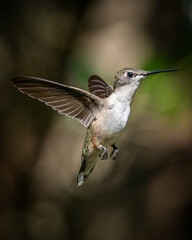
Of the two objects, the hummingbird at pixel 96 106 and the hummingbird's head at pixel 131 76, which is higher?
the hummingbird's head at pixel 131 76

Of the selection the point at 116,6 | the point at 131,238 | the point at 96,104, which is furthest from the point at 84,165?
the point at 116,6

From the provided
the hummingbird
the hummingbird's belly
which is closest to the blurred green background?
the hummingbird

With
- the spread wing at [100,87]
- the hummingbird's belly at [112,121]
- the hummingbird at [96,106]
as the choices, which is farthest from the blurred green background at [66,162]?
the hummingbird's belly at [112,121]

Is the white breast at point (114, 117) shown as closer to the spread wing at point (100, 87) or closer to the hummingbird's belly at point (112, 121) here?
the hummingbird's belly at point (112, 121)

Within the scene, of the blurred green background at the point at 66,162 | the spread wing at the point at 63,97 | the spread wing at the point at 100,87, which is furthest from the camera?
the blurred green background at the point at 66,162

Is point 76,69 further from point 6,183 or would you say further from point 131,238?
point 131,238

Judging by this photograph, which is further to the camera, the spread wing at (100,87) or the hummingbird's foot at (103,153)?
the spread wing at (100,87)
